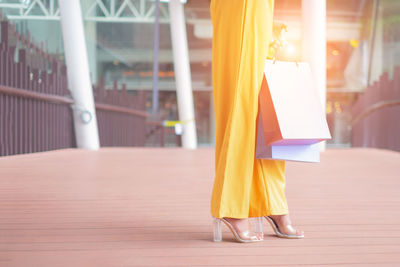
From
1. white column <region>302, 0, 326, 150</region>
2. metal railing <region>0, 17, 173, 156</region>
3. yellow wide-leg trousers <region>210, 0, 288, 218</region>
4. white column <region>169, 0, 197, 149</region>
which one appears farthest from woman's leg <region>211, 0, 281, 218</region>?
white column <region>169, 0, 197, 149</region>

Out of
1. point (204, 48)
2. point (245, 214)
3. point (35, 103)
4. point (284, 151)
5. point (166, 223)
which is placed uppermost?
point (204, 48)

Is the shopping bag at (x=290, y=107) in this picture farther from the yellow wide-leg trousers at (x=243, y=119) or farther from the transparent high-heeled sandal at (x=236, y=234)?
the transparent high-heeled sandal at (x=236, y=234)

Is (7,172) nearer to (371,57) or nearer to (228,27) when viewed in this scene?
(228,27)

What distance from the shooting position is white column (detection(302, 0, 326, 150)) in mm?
8930

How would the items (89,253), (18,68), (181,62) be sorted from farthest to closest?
(181,62) → (18,68) → (89,253)

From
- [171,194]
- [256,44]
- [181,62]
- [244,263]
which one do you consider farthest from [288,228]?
[181,62]

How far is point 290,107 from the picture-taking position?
71.1 inches

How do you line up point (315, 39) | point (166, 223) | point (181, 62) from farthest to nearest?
point (181, 62) < point (315, 39) < point (166, 223)

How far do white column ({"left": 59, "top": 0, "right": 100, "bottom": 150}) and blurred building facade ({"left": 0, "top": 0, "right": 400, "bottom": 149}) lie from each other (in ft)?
18.9

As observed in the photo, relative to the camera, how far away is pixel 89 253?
1677 mm

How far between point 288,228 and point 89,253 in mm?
815

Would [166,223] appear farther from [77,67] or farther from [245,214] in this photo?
[77,67]

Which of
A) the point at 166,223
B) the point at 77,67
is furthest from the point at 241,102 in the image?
the point at 77,67

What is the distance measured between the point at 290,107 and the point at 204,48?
15.4 m
